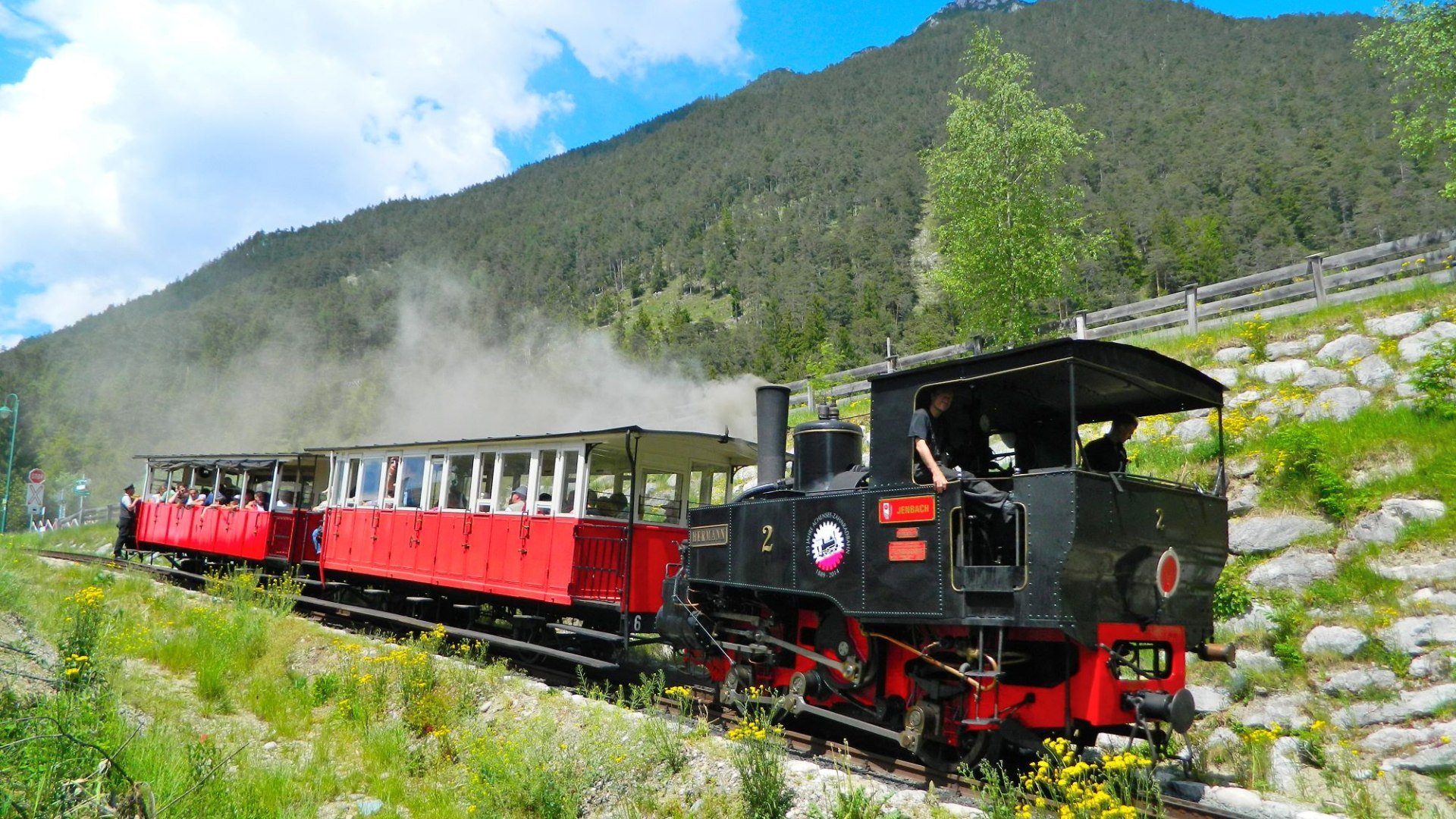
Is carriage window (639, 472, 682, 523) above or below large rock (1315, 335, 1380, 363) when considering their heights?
below

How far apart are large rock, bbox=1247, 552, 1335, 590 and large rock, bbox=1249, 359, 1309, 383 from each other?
15.3ft

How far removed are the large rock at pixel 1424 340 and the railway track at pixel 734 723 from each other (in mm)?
9705

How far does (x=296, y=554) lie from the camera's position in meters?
17.9

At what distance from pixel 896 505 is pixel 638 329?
315 ft

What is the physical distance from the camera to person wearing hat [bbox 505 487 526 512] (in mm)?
11672

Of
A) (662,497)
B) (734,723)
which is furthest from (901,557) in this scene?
(662,497)

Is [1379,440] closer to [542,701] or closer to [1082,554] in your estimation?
[1082,554]

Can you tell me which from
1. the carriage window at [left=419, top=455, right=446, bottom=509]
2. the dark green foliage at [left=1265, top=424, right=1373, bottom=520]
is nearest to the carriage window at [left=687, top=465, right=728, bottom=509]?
the carriage window at [left=419, top=455, right=446, bottom=509]

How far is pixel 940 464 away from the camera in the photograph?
6672 millimetres

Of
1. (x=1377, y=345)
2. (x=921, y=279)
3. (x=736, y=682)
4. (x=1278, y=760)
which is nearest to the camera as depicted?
(x=1278, y=760)

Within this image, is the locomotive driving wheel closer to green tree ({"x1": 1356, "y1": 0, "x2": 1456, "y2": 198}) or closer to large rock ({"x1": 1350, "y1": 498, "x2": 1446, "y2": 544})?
large rock ({"x1": 1350, "y1": 498, "x2": 1446, "y2": 544})

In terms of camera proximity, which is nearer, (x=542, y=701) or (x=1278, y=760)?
(x=1278, y=760)

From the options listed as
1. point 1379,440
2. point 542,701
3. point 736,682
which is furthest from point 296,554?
point 1379,440

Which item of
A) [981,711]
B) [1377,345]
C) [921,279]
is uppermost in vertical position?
[921,279]
